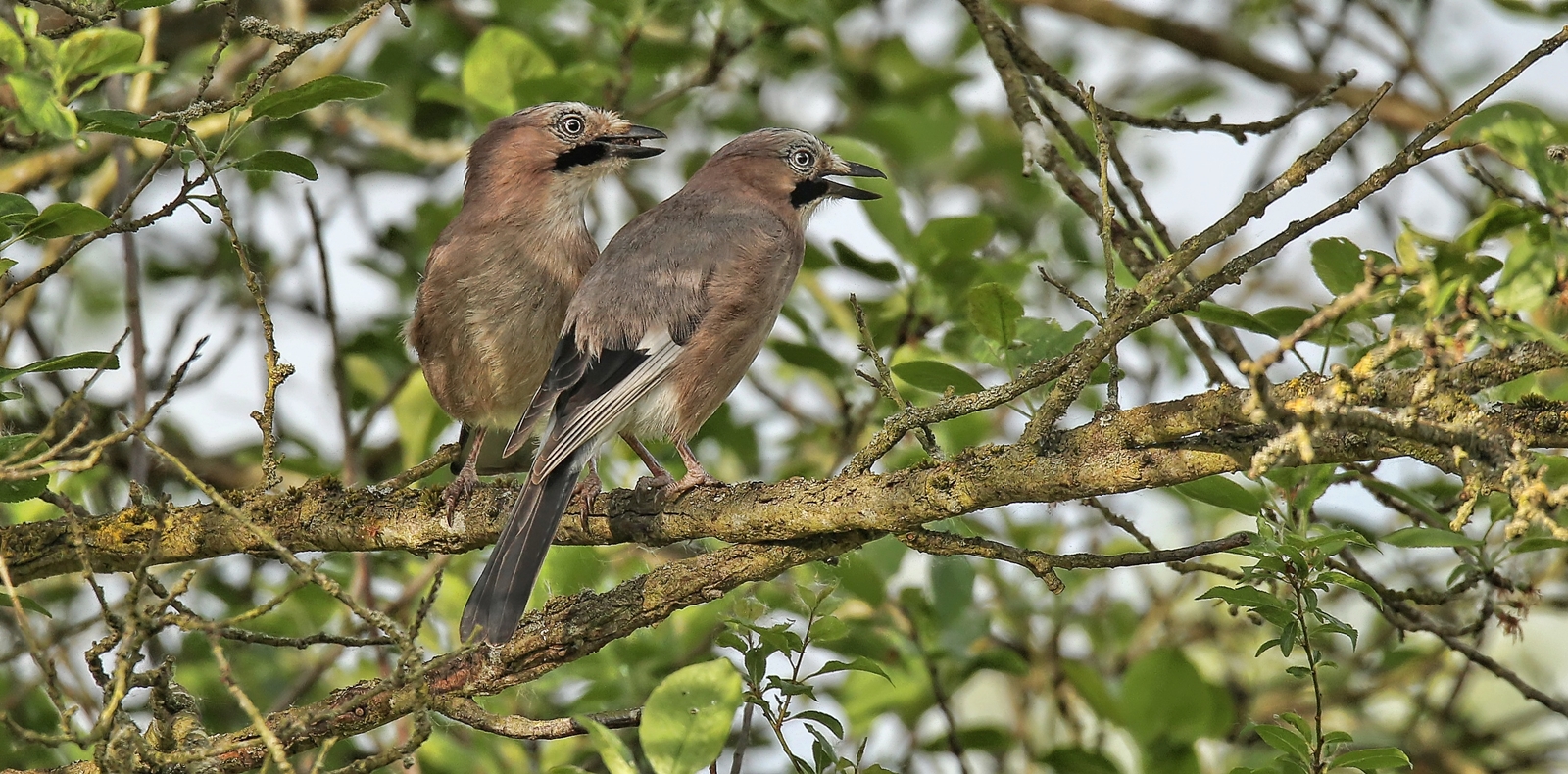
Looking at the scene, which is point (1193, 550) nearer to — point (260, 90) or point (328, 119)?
point (260, 90)

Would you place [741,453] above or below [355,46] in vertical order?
below

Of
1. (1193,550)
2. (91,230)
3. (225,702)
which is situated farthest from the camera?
(225,702)

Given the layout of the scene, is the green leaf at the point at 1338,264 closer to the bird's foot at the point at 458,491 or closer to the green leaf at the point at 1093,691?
the green leaf at the point at 1093,691

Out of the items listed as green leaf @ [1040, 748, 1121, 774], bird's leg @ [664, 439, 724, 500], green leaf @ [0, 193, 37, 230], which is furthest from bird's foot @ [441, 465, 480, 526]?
green leaf @ [1040, 748, 1121, 774]

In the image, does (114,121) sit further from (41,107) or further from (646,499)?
(646,499)

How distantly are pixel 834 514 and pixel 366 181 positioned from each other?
4587 mm

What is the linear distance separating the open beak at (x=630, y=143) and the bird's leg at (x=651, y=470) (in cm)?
109

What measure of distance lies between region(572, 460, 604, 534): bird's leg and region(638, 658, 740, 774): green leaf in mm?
1241

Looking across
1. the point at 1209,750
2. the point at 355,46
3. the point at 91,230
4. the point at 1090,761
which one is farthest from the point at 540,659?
the point at 355,46

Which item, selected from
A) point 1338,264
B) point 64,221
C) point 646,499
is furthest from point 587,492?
point 1338,264

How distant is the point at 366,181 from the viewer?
6.89 metres

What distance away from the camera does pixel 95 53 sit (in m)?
2.46

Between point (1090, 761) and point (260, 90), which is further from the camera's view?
point (1090, 761)

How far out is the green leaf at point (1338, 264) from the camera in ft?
10.00
